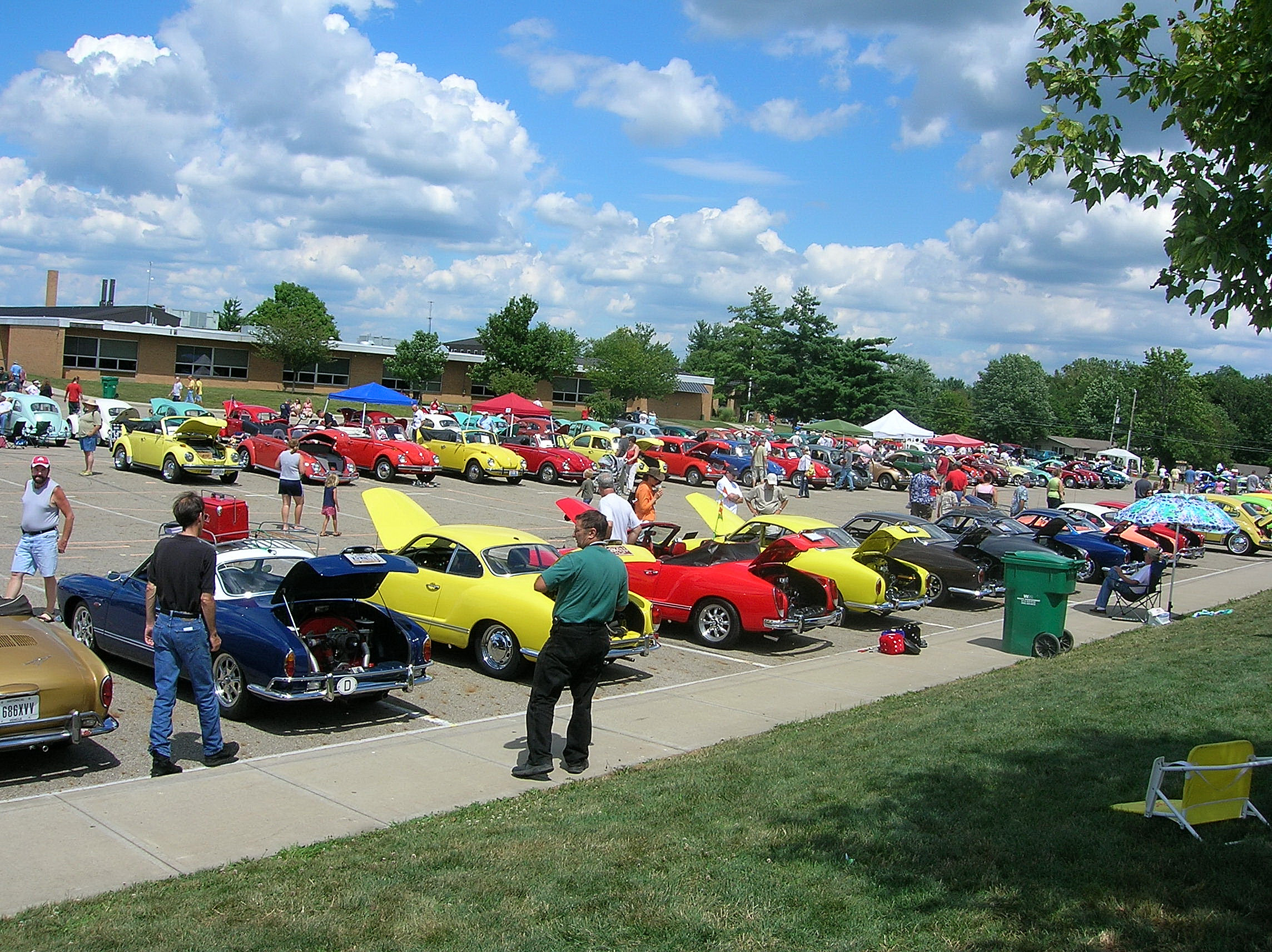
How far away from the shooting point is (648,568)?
44.7ft

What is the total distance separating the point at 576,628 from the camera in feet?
24.3

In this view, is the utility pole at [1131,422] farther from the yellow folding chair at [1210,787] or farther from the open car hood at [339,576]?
the yellow folding chair at [1210,787]

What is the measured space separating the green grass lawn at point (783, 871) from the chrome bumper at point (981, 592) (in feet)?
30.6

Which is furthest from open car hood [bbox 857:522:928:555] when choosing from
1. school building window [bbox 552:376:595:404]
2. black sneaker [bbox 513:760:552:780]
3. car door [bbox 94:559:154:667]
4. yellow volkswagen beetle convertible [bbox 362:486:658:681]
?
school building window [bbox 552:376:595:404]

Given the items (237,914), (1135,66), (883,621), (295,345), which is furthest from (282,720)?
(295,345)

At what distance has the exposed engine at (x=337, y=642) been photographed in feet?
29.1

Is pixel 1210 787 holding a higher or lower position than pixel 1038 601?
higher

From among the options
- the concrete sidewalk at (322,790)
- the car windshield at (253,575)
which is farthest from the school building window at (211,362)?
the concrete sidewalk at (322,790)

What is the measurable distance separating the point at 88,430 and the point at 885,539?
24.2 m

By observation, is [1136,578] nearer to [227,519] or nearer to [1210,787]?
[1210,787]

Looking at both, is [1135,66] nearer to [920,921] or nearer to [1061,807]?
[1061,807]

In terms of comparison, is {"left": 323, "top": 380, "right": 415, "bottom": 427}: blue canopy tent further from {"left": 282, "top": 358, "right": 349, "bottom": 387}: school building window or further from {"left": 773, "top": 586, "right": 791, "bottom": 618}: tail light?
{"left": 282, "top": 358, "right": 349, "bottom": 387}: school building window

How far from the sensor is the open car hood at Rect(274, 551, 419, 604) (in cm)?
848

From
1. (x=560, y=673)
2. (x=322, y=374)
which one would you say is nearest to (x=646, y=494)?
(x=560, y=673)
